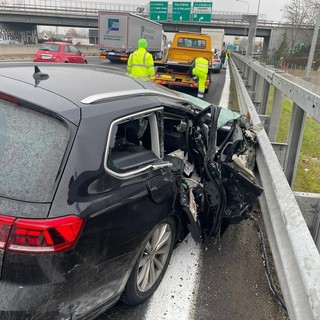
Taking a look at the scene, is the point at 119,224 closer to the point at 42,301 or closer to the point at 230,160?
the point at 42,301

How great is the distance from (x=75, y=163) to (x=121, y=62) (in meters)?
31.3

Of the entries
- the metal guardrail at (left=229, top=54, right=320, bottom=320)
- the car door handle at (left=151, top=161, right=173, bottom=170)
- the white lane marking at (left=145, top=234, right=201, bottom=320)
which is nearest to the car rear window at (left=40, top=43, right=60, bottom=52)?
the metal guardrail at (left=229, top=54, right=320, bottom=320)

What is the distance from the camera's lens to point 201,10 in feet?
160

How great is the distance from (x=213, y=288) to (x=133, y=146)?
55.5 inches

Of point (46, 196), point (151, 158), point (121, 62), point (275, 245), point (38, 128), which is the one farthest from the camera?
point (121, 62)

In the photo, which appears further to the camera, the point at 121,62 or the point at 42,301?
the point at 121,62

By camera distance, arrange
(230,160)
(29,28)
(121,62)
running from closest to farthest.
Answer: (230,160) → (121,62) → (29,28)

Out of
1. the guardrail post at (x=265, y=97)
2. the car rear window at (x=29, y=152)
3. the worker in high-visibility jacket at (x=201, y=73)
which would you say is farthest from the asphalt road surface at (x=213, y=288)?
the worker in high-visibility jacket at (x=201, y=73)

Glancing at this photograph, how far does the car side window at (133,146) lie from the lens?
7.60 feet

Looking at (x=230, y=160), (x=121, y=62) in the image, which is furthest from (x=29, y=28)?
(x=230, y=160)

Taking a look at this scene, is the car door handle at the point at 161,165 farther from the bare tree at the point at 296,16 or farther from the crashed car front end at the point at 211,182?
the bare tree at the point at 296,16

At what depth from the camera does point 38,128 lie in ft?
6.75

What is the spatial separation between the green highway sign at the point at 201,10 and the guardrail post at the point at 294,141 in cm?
4874

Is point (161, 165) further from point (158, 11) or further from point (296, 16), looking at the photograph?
point (296, 16)
